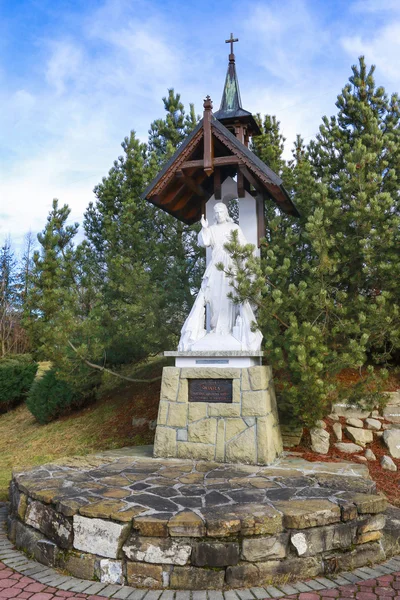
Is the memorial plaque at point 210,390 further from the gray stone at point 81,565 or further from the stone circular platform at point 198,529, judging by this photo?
the gray stone at point 81,565

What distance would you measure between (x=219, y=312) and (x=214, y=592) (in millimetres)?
3397

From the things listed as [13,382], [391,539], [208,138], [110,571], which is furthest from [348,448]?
[13,382]

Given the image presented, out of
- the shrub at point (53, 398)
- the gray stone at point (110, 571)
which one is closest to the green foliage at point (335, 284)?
the gray stone at point (110, 571)

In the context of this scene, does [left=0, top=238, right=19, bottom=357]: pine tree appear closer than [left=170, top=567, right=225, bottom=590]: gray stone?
No

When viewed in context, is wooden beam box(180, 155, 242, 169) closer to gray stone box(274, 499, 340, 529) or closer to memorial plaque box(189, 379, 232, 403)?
memorial plaque box(189, 379, 232, 403)

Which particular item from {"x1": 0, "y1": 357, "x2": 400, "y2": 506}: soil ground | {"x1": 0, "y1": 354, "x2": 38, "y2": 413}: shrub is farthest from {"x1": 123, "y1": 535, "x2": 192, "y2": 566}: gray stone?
{"x1": 0, "y1": 354, "x2": 38, "y2": 413}: shrub

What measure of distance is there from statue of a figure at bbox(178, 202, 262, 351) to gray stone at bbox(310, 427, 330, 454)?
1557 millimetres

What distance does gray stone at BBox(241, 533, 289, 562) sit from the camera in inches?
127

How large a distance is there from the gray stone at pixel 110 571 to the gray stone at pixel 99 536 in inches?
1.9

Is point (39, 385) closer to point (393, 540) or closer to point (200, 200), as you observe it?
point (200, 200)

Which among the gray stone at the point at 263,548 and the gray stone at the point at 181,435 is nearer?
the gray stone at the point at 263,548

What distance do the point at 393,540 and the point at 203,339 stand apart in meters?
2.90

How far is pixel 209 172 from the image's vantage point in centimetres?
A: 608

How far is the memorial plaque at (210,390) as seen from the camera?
5477 millimetres
